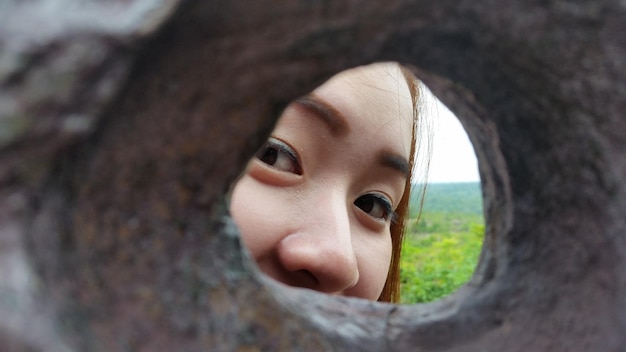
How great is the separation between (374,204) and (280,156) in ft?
0.97

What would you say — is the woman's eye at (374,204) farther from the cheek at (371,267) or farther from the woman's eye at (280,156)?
the woman's eye at (280,156)

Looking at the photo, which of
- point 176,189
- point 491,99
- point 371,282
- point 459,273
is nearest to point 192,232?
point 176,189

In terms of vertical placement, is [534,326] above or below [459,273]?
above

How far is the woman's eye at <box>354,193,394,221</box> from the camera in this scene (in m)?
1.17

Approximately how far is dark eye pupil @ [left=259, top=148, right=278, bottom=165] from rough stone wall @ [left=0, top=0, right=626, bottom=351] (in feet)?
1.51

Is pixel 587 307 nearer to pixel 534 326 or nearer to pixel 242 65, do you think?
pixel 534 326

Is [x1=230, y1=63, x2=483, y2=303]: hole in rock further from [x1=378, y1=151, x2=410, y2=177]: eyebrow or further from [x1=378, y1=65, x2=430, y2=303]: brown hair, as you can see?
[x1=378, y1=65, x2=430, y2=303]: brown hair

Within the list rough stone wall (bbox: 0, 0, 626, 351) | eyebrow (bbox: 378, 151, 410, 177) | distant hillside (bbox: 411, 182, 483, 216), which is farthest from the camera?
distant hillside (bbox: 411, 182, 483, 216)

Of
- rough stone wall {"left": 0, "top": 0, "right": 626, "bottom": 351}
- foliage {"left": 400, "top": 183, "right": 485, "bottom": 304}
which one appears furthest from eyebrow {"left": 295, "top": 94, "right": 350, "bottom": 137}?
foliage {"left": 400, "top": 183, "right": 485, "bottom": 304}

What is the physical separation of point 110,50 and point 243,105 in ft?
0.39

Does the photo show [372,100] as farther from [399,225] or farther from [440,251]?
[440,251]

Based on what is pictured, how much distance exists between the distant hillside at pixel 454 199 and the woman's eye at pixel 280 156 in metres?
11.0

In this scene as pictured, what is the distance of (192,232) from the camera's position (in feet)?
1.33

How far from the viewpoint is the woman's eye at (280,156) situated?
980 mm
